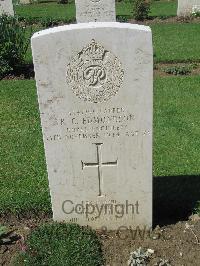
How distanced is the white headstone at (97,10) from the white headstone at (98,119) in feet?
26.3

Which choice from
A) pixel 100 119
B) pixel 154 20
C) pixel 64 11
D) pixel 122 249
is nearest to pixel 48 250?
pixel 122 249

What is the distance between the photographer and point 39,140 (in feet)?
22.6

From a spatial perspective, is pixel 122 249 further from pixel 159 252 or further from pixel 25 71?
pixel 25 71

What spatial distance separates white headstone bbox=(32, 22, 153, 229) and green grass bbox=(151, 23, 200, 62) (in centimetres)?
707

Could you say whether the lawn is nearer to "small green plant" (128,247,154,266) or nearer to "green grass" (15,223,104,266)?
"green grass" (15,223,104,266)

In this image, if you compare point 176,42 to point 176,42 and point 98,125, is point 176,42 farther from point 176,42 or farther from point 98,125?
point 98,125

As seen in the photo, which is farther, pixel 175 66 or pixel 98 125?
pixel 175 66

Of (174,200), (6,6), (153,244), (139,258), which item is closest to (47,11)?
(6,6)

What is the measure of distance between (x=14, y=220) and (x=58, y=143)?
132 cm

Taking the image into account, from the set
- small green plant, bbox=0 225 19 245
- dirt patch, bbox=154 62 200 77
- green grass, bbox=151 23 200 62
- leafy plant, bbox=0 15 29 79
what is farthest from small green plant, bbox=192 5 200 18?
small green plant, bbox=0 225 19 245

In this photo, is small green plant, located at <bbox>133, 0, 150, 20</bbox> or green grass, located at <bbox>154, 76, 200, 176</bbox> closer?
green grass, located at <bbox>154, 76, 200, 176</bbox>

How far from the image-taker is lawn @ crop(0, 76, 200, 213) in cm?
540

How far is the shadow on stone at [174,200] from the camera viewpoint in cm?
496

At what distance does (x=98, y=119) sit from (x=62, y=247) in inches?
49.3
